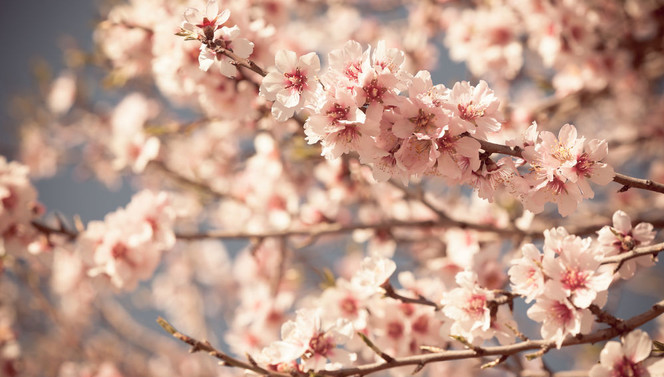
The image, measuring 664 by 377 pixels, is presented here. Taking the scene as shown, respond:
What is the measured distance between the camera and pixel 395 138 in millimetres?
1008

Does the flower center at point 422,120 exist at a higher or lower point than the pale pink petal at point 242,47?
lower

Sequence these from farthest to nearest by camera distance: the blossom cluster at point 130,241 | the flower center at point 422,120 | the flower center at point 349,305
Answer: the blossom cluster at point 130,241 < the flower center at point 349,305 < the flower center at point 422,120

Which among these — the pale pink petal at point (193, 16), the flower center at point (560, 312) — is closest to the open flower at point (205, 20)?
the pale pink petal at point (193, 16)

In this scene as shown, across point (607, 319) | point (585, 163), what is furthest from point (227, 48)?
point (607, 319)

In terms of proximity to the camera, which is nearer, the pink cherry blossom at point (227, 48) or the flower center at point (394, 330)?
the pink cherry blossom at point (227, 48)

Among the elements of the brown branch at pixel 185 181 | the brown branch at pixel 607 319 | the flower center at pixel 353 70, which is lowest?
the brown branch at pixel 607 319

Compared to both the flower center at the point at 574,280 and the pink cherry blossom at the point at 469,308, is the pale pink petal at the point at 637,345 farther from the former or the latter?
the pink cherry blossom at the point at 469,308

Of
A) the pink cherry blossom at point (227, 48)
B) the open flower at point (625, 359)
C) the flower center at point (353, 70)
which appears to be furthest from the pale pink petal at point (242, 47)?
the open flower at point (625, 359)

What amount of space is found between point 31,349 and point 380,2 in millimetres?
4455

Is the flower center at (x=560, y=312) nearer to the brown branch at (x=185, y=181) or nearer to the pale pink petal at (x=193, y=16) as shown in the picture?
the pale pink petal at (x=193, y=16)

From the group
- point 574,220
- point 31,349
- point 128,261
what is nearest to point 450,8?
point 574,220

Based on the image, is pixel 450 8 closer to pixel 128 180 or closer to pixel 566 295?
pixel 566 295

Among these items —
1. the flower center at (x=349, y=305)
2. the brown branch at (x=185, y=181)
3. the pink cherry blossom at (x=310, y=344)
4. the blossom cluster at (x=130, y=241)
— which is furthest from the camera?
the brown branch at (x=185, y=181)

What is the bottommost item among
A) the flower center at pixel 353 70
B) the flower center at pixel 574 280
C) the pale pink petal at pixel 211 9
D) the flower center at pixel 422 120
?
the flower center at pixel 574 280
